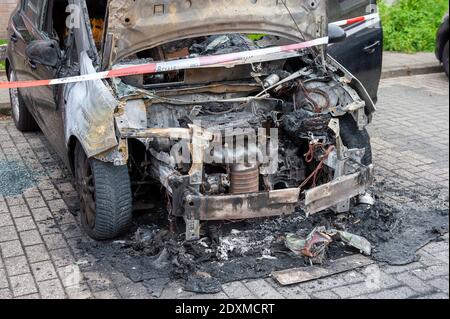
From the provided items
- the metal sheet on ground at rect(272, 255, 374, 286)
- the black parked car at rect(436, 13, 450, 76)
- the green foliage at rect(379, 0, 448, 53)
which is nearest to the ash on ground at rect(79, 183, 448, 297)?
the metal sheet on ground at rect(272, 255, 374, 286)

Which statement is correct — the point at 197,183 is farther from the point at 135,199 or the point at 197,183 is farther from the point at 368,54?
the point at 368,54

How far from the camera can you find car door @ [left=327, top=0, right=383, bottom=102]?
6516mm

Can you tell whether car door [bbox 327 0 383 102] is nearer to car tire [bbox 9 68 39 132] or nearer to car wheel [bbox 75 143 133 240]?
car wheel [bbox 75 143 133 240]

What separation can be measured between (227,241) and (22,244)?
161cm

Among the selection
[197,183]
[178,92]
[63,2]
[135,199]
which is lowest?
[135,199]

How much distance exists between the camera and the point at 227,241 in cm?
441

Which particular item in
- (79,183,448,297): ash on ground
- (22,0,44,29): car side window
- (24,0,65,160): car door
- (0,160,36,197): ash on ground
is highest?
(22,0,44,29): car side window

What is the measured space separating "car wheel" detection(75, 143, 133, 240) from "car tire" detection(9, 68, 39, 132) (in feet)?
9.45

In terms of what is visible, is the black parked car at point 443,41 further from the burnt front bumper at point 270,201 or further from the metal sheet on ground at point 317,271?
the metal sheet on ground at point 317,271

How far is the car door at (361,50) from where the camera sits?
21.4 feet

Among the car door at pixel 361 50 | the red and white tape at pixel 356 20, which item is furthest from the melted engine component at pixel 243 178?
the red and white tape at pixel 356 20

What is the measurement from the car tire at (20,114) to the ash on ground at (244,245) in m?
2.85
